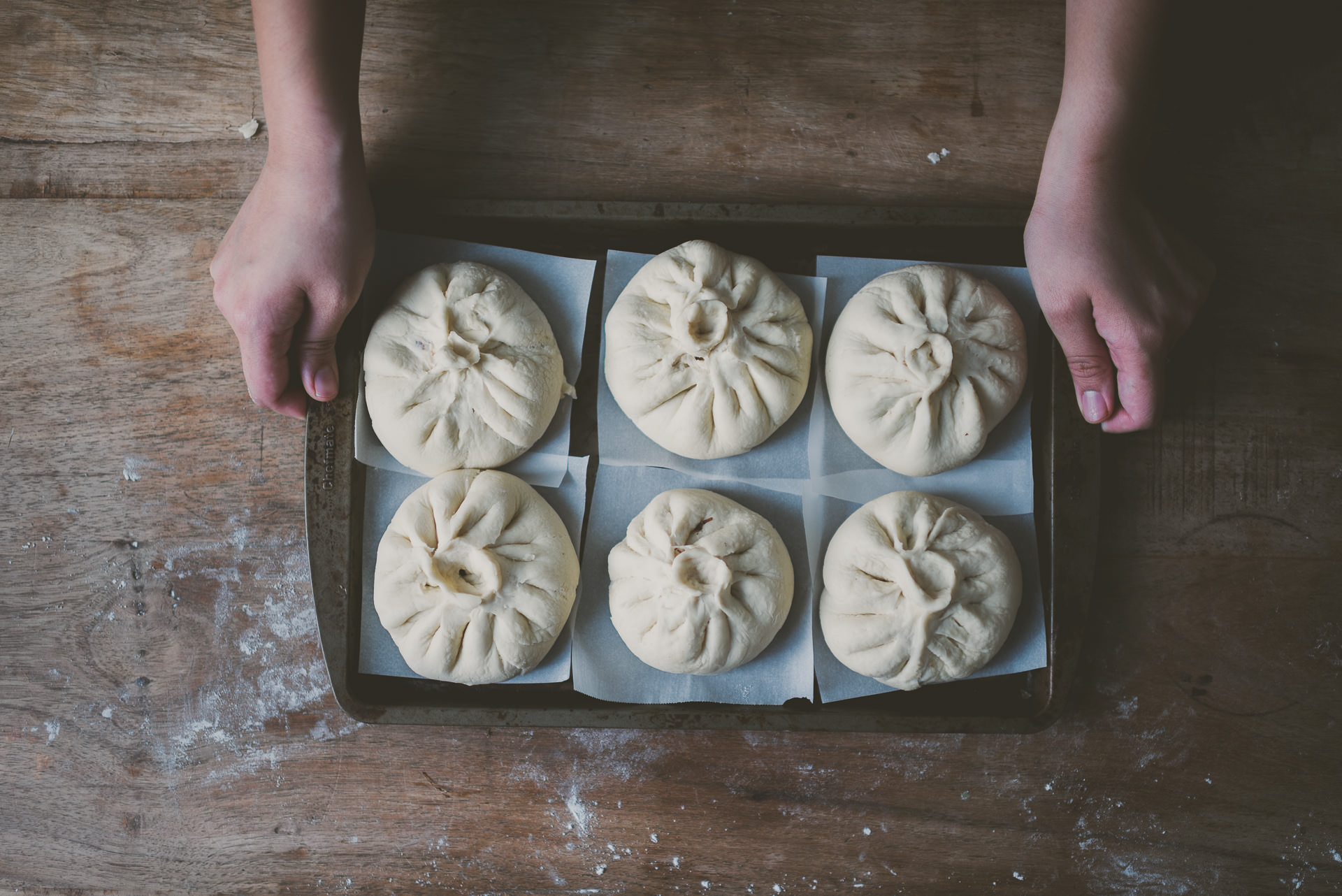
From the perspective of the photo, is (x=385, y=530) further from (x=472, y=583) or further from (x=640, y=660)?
(x=640, y=660)

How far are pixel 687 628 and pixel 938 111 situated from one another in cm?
131

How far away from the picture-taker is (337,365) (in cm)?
165

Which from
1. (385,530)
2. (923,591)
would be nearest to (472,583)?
(385,530)

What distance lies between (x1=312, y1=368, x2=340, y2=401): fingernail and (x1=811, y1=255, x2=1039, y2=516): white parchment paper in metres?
1.05

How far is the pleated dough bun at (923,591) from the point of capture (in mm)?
1554

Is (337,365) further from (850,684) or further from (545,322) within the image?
(850,684)

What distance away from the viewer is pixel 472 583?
5.21 feet

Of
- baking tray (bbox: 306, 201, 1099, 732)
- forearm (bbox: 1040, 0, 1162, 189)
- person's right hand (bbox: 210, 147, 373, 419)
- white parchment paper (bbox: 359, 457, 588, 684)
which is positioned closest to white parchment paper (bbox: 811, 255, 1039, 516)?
baking tray (bbox: 306, 201, 1099, 732)

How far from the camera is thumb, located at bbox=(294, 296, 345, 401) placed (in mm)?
1545

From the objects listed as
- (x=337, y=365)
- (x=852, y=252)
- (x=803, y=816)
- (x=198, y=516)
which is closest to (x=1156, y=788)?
(x=803, y=816)

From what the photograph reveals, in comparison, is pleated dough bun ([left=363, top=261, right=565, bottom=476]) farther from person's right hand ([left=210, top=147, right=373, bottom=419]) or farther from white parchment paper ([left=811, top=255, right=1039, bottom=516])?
white parchment paper ([left=811, top=255, right=1039, bottom=516])

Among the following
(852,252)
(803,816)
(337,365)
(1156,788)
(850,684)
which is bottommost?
(803,816)

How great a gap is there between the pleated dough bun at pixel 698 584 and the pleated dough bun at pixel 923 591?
0.15 metres

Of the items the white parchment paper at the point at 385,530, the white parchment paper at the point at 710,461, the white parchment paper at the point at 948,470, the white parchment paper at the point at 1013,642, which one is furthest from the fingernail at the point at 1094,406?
the white parchment paper at the point at 385,530
